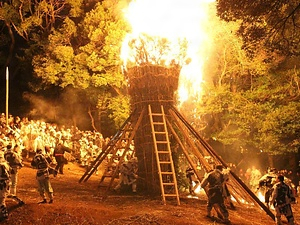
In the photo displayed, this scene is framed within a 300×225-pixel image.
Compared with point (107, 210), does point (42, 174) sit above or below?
above

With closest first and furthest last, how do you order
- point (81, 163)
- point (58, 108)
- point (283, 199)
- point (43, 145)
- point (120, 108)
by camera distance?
point (283, 199) → point (43, 145) → point (81, 163) → point (120, 108) → point (58, 108)

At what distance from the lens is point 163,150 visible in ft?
48.5

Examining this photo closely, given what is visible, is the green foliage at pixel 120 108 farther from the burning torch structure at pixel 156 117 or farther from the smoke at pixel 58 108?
the burning torch structure at pixel 156 117

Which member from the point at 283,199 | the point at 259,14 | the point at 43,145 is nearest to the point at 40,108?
the point at 43,145

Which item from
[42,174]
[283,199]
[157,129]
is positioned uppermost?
[157,129]

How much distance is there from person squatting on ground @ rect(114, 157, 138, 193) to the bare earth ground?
A: 0.56 m

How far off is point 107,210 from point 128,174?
3281 mm

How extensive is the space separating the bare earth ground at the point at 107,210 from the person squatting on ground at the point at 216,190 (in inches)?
17.5

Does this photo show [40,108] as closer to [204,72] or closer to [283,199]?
[204,72]

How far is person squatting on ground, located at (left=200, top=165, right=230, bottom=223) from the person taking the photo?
1154 cm

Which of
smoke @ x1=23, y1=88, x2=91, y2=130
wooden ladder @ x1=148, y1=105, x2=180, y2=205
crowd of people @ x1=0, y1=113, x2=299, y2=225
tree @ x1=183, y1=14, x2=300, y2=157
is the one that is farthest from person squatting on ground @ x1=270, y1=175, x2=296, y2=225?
smoke @ x1=23, y1=88, x2=91, y2=130

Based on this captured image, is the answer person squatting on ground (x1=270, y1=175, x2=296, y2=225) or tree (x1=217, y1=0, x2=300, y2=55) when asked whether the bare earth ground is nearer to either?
person squatting on ground (x1=270, y1=175, x2=296, y2=225)

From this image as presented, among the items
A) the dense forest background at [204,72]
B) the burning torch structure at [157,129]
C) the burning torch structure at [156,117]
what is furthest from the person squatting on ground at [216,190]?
the dense forest background at [204,72]

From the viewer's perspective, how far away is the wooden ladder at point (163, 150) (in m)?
13.9
